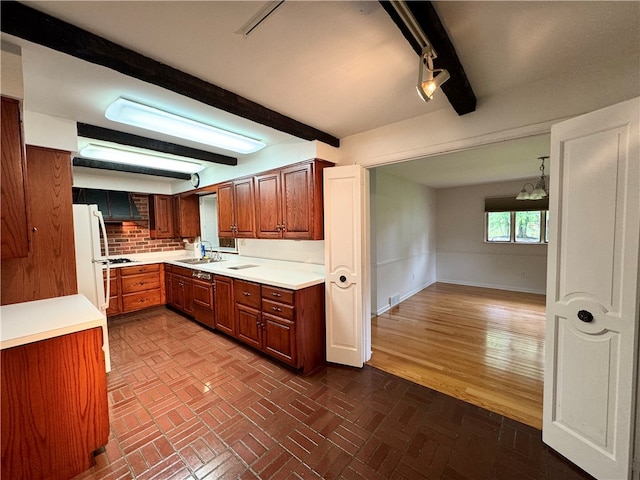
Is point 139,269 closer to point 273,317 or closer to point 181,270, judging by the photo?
point 181,270

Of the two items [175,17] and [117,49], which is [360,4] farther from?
[117,49]

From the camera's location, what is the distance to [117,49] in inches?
51.9

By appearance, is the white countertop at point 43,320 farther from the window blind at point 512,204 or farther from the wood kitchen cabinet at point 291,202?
the window blind at point 512,204

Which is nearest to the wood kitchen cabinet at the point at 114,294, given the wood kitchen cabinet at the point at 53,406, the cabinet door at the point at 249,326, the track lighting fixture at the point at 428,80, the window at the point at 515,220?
the cabinet door at the point at 249,326

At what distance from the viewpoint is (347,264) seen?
2598mm

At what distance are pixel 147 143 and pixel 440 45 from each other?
295cm

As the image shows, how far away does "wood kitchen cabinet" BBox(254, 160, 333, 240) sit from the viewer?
268 centimetres

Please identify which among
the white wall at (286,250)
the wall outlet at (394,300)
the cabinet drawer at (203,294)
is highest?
the white wall at (286,250)

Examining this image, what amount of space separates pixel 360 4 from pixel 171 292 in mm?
4729

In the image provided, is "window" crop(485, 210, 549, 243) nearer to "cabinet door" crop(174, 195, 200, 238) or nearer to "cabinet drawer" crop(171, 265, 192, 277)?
"cabinet drawer" crop(171, 265, 192, 277)

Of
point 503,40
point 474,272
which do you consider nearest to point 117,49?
point 503,40

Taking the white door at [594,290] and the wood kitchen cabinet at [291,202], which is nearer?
the white door at [594,290]

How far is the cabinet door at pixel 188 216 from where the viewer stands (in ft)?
16.1

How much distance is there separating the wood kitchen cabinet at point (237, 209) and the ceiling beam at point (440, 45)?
2.47m
